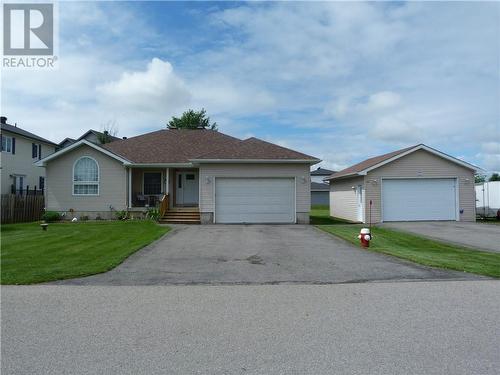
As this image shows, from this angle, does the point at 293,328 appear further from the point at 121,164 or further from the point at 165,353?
the point at 121,164

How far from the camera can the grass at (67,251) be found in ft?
28.0

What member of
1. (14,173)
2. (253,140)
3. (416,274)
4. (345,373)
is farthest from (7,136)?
(345,373)

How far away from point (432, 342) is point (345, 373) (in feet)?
4.70

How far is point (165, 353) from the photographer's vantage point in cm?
446

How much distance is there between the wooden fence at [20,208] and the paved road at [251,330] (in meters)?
17.4

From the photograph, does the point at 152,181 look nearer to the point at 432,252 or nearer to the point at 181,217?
the point at 181,217

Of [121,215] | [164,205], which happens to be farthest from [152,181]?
[164,205]

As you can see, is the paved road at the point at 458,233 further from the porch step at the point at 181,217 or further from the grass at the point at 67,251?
the grass at the point at 67,251

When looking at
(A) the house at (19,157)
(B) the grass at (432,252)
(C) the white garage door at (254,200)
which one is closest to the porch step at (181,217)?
(C) the white garage door at (254,200)

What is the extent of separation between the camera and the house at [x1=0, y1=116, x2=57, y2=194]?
28.3m

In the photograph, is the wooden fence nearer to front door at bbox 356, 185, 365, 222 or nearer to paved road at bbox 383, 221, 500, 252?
front door at bbox 356, 185, 365, 222

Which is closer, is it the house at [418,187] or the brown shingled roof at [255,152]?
the brown shingled roof at [255,152]

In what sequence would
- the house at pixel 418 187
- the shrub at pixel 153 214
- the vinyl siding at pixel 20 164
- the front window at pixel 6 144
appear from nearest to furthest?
the shrub at pixel 153 214 < the house at pixel 418 187 < the front window at pixel 6 144 < the vinyl siding at pixel 20 164

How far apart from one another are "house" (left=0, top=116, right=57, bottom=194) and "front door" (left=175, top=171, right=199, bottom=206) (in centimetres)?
1268
